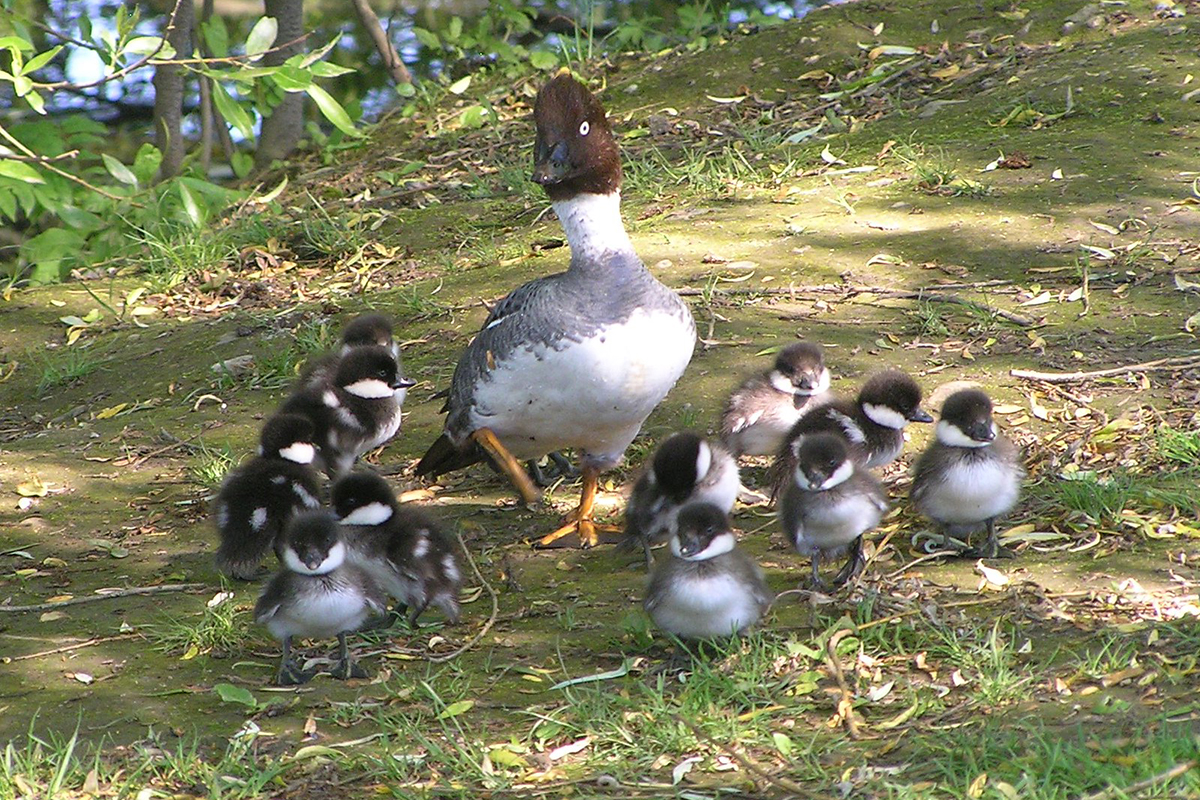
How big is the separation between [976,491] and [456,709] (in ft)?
6.39

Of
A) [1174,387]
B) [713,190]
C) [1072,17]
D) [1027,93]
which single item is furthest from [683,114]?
[1174,387]

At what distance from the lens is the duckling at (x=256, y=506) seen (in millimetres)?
5371

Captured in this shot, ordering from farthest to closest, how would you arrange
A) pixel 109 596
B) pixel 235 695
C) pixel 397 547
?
1. pixel 109 596
2. pixel 397 547
3. pixel 235 695

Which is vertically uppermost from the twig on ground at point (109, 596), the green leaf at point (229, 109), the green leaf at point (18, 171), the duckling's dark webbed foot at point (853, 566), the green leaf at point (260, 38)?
the green leaf at point (260, 38)

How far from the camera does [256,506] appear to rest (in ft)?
17.8

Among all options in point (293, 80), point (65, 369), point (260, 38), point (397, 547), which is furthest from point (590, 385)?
point (65, 369)

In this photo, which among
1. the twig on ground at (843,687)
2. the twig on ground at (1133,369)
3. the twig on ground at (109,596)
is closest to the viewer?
the twig on ground at (843,687)

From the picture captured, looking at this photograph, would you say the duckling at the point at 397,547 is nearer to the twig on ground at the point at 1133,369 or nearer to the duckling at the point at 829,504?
the duckling at the point at 829,504

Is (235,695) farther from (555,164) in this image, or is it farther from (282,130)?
(282,130)

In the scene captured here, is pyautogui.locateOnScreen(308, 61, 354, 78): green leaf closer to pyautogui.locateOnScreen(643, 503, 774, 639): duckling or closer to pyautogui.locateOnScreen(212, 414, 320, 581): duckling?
pyautogui.locateOnScreen(212, 414, 320, 581): duckling

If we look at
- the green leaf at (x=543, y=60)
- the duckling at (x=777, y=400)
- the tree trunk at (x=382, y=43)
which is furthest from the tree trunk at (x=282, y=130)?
the duckling at (x=777, y=400)

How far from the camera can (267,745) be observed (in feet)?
13.9

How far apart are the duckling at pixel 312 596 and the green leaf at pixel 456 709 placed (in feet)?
1.41

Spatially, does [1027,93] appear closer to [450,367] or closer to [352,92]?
[450,367]
